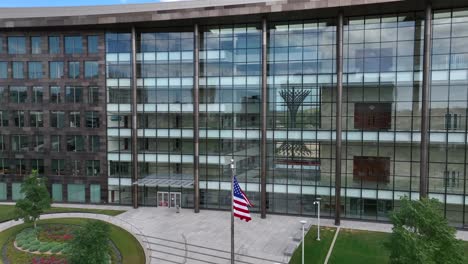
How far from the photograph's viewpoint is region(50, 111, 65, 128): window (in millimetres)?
40156

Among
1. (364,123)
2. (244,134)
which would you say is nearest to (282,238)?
(244,134)

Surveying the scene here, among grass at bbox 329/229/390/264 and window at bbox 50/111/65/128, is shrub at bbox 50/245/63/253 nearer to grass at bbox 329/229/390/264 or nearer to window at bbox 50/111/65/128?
window at bbox 50/111/65/128

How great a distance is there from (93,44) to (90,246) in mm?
27100

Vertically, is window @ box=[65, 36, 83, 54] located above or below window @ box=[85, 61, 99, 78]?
above

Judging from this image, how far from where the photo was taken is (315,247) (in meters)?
27.2

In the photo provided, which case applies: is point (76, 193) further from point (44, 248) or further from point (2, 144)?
point (44, 248)

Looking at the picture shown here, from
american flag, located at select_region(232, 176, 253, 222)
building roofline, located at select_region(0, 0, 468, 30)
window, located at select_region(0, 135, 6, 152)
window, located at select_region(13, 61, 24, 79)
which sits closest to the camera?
american flag, located at select_region(232, 176, 253, 222)

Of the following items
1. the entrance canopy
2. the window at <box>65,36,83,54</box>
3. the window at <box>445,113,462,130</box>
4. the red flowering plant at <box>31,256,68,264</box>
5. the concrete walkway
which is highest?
the window at <box>65,36,83,54</box>

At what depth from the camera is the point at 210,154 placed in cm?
3728

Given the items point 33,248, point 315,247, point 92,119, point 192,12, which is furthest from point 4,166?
point 315,247

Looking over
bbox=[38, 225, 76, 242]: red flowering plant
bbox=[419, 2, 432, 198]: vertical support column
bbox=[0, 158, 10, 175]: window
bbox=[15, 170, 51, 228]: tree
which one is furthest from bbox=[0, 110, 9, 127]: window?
bbox=[419, 2, 432, 198]: vertical support column

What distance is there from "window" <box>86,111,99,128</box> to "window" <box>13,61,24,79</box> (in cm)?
1036

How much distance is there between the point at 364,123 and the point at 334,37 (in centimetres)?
950

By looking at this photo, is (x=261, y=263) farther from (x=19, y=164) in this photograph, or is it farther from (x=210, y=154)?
(x=19, y=164)
